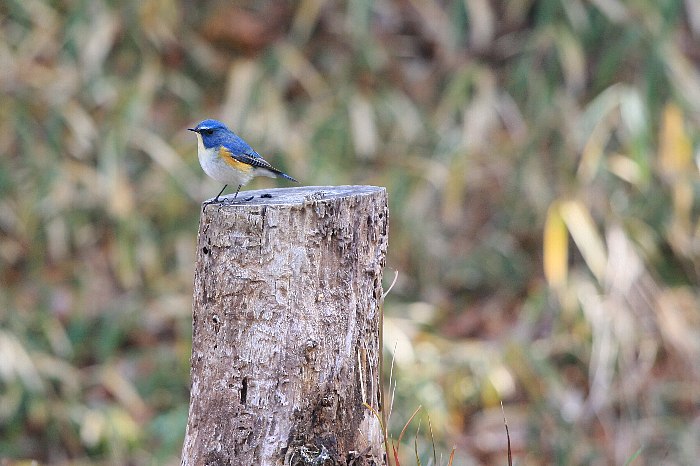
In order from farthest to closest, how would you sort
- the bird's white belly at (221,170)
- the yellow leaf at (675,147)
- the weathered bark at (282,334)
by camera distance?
1. the yellow leaf at (675,147)
2. the bird's white belly at (221,170)
3. the weathered bark at (282,334)

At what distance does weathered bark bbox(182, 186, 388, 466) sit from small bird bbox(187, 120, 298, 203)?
0.39m

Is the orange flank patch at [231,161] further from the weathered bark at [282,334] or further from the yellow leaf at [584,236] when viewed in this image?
the yellow leaf at [584,236]

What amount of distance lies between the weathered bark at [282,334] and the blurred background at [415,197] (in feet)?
6.19

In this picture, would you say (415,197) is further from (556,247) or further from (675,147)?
(675,147)

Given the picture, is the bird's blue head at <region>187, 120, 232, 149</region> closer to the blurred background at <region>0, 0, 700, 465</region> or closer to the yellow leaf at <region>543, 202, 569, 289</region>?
the blurred background at <region>0, 0, 700, 465</region>

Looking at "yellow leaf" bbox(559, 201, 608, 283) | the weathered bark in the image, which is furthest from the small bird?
"yellow leaf" bbox(559, 201, 608, 283)

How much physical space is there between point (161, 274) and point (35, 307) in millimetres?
628

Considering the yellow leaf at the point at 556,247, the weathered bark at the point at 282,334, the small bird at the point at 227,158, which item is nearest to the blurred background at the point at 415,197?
the yellow leaf at the point at 556,247

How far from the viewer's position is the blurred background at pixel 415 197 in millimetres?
4113

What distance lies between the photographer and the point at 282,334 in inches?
71.4

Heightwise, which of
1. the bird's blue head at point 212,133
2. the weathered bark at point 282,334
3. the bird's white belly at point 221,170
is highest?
the bird's blue head at point 212,133

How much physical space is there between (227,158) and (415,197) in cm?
238

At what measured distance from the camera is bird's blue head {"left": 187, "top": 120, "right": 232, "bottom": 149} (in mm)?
2301

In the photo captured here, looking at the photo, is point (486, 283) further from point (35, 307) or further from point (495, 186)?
point (35, 307)
